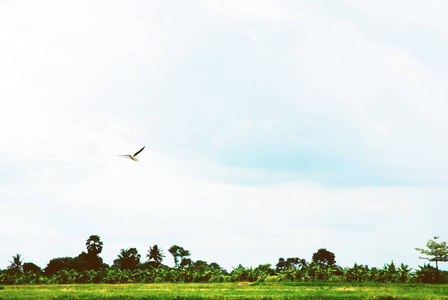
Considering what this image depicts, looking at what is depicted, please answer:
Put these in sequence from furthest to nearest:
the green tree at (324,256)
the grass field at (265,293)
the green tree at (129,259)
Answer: the green tree at (324,256)
the green tree at (129,259)
the grass field at (265,293)

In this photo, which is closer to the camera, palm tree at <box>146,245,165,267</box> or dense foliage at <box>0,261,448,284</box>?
dense foliage at <box>0,261,448,284</box>

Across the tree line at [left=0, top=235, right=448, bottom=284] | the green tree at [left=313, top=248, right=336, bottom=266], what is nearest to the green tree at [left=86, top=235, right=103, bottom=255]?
the tree line at [left=0, top=235, right=448, bottom=284]

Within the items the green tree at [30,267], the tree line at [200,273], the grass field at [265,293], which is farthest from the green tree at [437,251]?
the green tree at [30,267]

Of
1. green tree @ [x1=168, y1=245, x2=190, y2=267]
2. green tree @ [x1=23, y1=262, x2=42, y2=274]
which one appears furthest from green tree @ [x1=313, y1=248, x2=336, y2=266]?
green tree @ [x1=23, y1=262, x2=42, y2=274]

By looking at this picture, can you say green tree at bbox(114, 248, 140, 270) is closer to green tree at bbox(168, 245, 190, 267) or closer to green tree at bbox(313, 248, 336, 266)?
green tree at bbox(168, 245, 190, 267)

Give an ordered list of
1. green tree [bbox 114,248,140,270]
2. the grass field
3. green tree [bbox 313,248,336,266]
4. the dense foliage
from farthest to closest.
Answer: green tree [bbox 313,248,336,266] < green tree [bbox 114,248,140,270] < the dense foliage < the grass field


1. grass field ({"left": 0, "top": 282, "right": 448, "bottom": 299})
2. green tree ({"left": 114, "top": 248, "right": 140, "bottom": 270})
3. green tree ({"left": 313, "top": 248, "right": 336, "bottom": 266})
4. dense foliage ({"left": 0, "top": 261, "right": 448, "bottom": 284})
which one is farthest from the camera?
green tree ({"left": 313, "top": 248, "right": 336, "bottom": 266})

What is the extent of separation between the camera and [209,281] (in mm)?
46250

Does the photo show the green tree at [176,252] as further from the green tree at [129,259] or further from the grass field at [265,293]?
the grass field at [265,293]

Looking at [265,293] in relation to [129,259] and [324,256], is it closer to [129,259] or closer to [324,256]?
[129,259]

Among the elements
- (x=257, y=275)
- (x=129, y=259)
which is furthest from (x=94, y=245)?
(x=257, y=275)

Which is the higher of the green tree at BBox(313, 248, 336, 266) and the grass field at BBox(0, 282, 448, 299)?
the green tree at BBox(313, 248, 336, 266)

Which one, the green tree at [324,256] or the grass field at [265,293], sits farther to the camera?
the green tree at [324,256]

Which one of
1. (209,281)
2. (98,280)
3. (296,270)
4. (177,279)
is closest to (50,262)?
(98,280)
